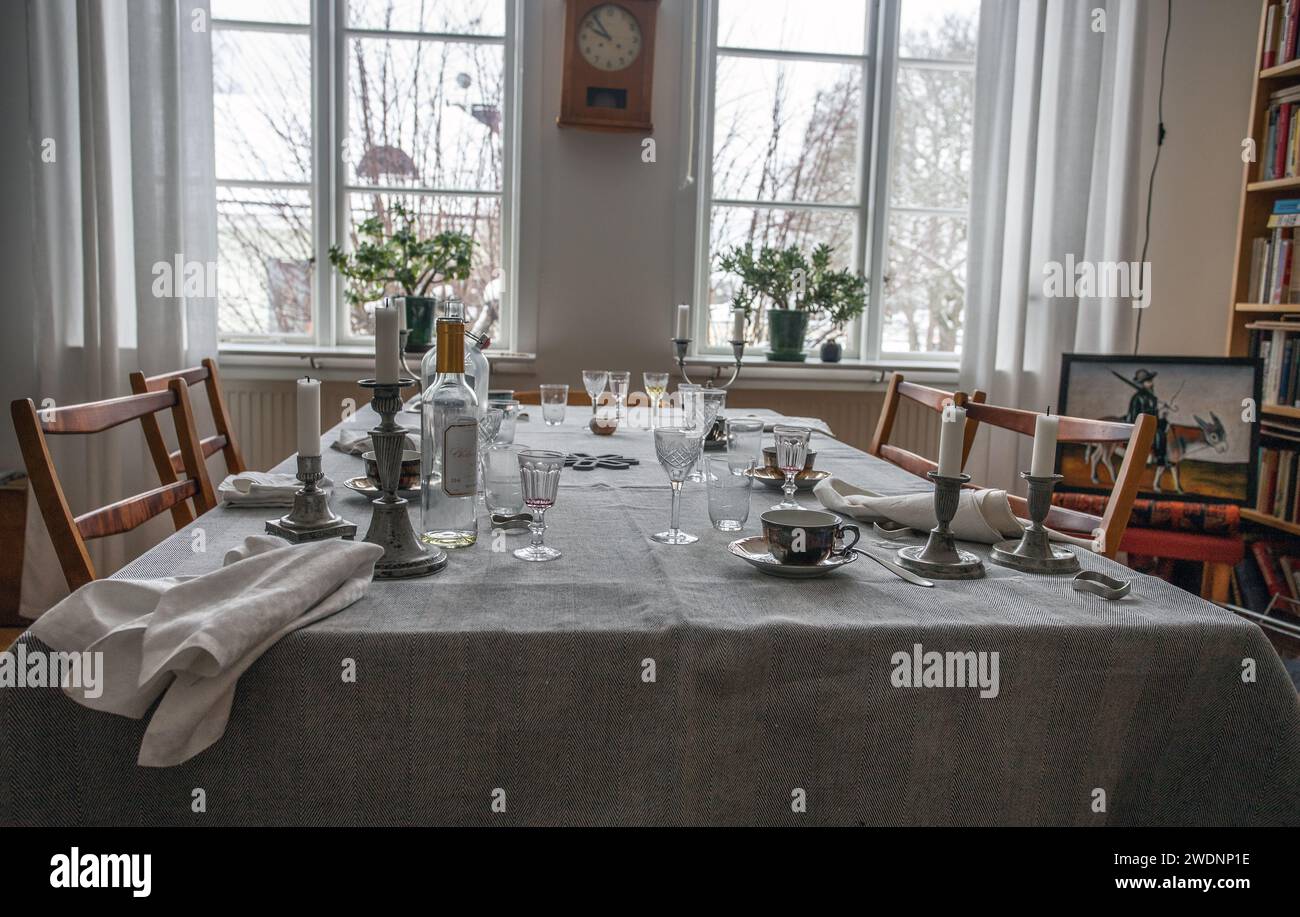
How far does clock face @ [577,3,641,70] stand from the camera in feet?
11.4

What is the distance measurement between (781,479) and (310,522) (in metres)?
0.78

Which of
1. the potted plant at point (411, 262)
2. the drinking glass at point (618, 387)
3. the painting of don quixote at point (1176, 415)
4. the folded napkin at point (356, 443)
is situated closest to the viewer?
the folded napkin at point (356, 443)

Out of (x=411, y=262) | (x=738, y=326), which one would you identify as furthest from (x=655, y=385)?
(x=411, y=262)

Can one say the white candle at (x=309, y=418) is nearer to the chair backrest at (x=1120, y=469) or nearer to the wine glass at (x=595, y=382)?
the chair backrest at (x=1120, y=469)

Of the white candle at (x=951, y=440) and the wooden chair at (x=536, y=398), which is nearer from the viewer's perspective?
the white candle at (x=951, y=440)

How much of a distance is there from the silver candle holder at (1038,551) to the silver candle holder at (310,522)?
83 cm

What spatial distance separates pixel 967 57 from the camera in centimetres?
380

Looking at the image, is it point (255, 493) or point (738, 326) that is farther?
point (738, 326)

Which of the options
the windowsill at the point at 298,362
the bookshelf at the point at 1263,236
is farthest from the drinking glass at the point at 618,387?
the bookshelf at the point at 1263,236

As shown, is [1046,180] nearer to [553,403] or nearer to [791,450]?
[553,403]

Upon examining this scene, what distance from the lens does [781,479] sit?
5.60 ft

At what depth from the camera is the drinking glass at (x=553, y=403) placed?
2396mm

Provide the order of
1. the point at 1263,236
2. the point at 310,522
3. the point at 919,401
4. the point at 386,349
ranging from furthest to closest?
the point at 1263,236 → the point at 919,401 → the point at 310,522 → the point at 386,349
